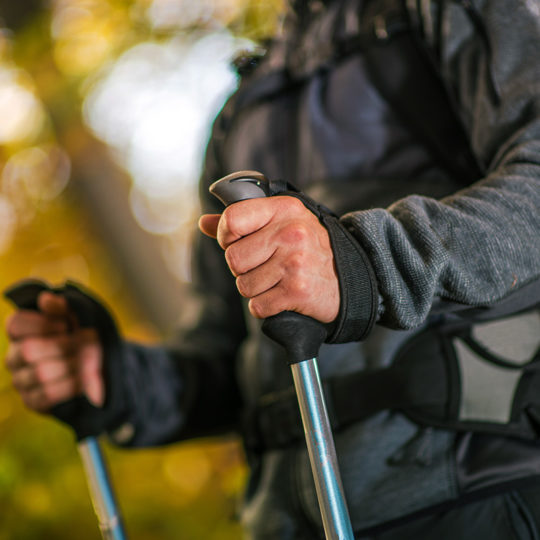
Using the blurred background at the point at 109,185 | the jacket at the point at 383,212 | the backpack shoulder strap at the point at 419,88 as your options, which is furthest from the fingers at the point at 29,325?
the blurred background at the point at 109,185

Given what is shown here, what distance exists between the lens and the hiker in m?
0.48

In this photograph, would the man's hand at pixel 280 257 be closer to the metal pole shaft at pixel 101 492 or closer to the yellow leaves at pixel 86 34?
the metal pole shaft at pixel 101 492

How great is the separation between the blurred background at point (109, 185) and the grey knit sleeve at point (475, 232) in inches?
44.0

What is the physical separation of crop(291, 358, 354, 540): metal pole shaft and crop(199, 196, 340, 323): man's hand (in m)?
0.06

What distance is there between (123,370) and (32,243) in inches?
60.5

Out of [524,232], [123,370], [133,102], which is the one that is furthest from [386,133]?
[133,102]

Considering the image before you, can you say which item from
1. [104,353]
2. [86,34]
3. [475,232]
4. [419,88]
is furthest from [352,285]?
[86,34]

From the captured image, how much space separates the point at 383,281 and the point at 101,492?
59 centimetres

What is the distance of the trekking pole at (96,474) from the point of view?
0.78 m

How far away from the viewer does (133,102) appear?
2045 millimetres

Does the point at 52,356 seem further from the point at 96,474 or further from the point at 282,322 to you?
the point at 282,322

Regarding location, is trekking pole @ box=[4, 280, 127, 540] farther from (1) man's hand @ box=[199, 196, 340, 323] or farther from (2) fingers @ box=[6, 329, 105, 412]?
(1) man's hand @ box=[199, 196, 340, 323]

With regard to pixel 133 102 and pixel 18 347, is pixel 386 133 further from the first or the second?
pixel 133 102

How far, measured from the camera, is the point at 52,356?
850 mm
